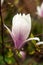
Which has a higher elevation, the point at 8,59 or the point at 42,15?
the point at 42,15

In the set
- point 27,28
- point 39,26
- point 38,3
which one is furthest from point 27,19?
point 38,3

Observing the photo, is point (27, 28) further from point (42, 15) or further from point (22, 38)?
point (42, 15)

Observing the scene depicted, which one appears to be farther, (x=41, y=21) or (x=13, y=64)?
(x=41, y=21)

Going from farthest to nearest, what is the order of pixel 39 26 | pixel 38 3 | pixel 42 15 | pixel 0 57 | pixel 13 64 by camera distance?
pixel 38 3, pixel 39 26, pixel 42 15, pixel 13 64, pixel 0 57

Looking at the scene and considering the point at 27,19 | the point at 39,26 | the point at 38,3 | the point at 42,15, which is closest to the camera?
the point at 27,19

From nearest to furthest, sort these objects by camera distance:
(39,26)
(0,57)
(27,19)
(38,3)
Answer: (27,19), (0,57), (39,26), (38,3)

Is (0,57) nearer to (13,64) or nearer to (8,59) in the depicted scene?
A: (8,59)

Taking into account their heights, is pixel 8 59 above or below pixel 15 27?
below

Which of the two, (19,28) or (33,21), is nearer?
(19,28)

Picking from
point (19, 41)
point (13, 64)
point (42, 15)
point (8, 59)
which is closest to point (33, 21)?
point (42, 15)
